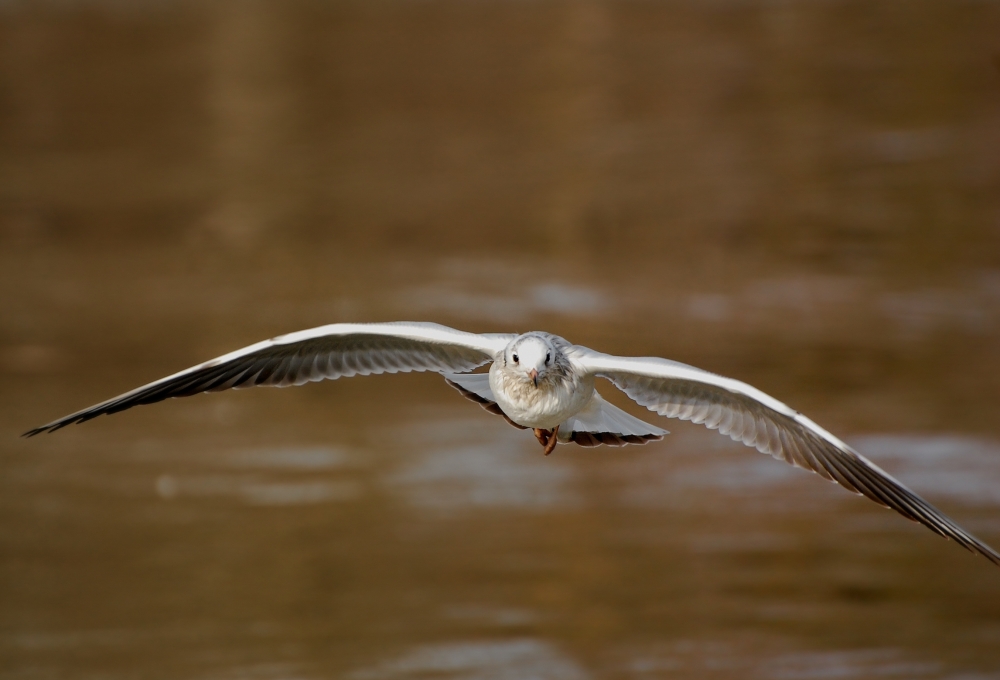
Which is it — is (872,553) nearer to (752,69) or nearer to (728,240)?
(728,240)

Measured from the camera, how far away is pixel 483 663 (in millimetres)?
8438

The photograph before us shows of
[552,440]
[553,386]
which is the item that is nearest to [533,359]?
[553,386]

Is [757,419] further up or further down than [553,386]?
further down

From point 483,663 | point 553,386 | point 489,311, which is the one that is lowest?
point 483,663

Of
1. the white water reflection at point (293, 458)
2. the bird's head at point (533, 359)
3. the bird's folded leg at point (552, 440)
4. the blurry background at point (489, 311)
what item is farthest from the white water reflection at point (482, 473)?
the bird's head at point (533, 359)

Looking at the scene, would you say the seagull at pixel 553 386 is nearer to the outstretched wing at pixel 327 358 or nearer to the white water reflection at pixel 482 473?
the outstretched wing at pixel 327 358

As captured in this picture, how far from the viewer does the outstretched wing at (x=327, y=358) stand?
253 inches

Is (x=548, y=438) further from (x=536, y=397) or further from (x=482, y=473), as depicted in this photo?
(x=482, y=473)

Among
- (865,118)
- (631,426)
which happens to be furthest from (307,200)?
(631,426)

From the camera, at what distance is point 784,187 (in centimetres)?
1792

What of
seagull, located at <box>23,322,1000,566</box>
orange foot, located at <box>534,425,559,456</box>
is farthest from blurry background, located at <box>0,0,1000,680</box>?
seagull, located at <box>23,322,1000,566</box>

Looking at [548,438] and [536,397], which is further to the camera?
[548,438]

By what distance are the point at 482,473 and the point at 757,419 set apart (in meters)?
4.92

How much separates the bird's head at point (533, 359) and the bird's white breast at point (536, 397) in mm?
37
